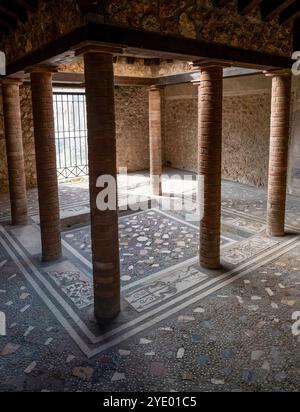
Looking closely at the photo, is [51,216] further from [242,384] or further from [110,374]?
[242,384]

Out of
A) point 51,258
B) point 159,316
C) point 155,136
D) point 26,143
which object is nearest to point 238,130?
point 155,136

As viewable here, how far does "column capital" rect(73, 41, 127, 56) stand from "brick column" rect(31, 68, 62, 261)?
5.48 feet

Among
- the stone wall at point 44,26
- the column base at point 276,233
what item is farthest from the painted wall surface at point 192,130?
the stone wall at point 44,26

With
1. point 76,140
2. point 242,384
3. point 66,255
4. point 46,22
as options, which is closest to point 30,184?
point 76,140

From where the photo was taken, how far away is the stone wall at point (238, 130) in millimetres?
10555

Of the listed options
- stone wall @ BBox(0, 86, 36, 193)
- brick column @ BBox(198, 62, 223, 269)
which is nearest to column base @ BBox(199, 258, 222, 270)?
brick column @ BBox(198, 62, 223, 269)

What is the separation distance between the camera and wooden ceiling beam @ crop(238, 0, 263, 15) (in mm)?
4746

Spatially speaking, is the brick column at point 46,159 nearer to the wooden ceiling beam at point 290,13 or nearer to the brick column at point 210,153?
the brick column at point 210,153

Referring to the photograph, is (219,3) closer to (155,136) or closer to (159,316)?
(159,316)

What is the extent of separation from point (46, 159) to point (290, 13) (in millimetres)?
4416

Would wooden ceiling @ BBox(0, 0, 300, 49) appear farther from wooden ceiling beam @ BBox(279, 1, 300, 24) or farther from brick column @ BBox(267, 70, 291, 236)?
brick column @ BBox(267, 70, 291, 236)

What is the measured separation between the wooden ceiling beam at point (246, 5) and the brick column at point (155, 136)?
179 inches

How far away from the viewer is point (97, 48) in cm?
360

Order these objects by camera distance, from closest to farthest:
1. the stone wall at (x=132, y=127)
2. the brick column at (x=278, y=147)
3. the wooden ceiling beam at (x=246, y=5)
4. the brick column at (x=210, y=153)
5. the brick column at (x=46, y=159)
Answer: the wooden ceiling beam at (x=246, y=5) → the brick column at (x=210, y=153) → the brick column at (x=46, y=159) → the brick column at (x=278, y=147) → the stone wall at (x=132, y=127)
